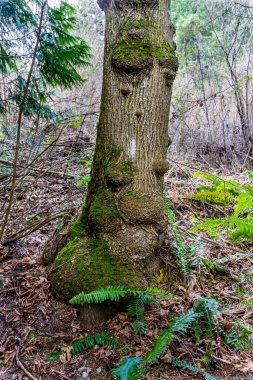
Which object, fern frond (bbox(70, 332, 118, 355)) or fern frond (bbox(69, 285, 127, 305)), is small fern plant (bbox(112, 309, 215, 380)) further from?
fern frond (bbox(69, 285, 127, 305))

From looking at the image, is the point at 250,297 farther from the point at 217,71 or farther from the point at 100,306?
the point at 217,71

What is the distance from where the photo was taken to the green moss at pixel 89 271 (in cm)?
190

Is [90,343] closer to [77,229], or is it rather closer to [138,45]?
[77,229]

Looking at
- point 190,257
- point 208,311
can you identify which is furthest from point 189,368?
point 190,257

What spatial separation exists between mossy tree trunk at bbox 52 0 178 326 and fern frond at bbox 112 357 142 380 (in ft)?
1.69

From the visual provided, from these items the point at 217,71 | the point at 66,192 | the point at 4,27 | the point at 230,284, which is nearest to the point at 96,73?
the point at 217,71

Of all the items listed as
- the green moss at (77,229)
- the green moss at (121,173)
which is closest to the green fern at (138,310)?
the green moss at (77,229)

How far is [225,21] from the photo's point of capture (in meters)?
6.23

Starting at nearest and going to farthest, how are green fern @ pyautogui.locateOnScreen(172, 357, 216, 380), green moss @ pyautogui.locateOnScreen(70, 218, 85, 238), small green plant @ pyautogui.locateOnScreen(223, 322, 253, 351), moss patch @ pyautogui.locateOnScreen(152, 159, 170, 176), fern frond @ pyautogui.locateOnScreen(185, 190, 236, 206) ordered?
green fern @ pyautogui.locateOnScreen(172, 357, 216, 380) → small green plant @ pyautogui.locateOnScreen(223, 322, 253, 351) → moss patch @ pyautogui.locateOnScreen(152, 159, 170, 176) → green moss @ pyautogui.locateOnScreen(70, 218, 85, 238) → fern frond @ pyautogui.locateOnScreen(185, 190, 236, 206)

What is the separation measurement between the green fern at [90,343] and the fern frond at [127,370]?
307mm

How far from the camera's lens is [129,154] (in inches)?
78.7

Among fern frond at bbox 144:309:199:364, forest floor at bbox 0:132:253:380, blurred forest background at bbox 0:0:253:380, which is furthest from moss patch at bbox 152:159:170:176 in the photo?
fern frond at bbox 144:309:199:364

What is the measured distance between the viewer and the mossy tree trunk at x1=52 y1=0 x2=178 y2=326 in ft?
6.36

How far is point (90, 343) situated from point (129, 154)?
51.2 inches
